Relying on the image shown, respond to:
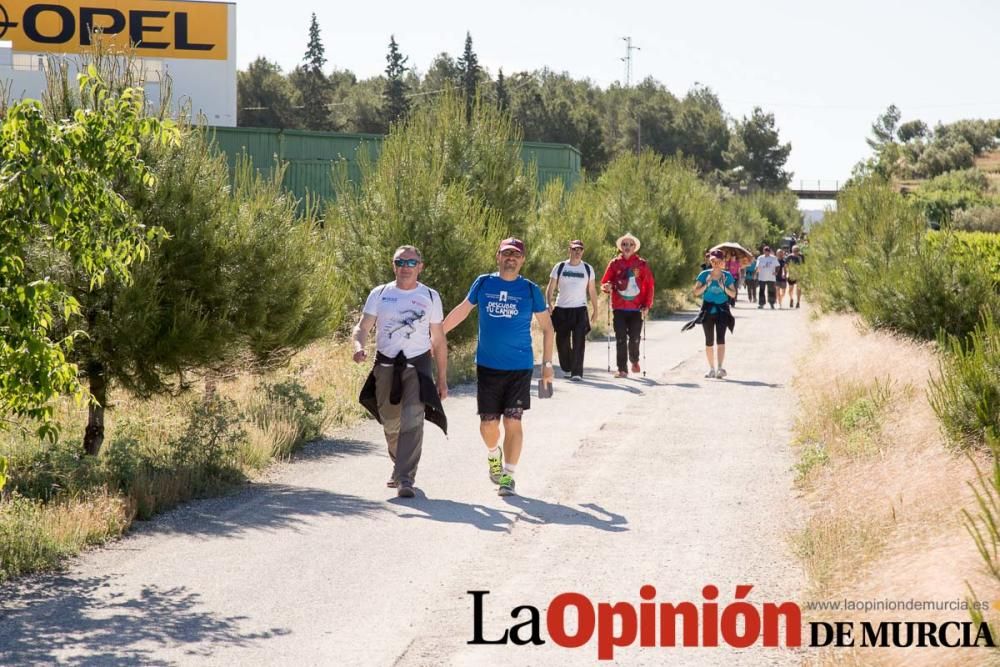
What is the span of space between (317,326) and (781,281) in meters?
29.8

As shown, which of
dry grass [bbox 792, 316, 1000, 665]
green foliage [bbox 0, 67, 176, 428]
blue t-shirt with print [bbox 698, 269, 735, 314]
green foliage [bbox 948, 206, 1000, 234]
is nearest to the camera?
dry grass [bbox 792, 316, 1000, 665]

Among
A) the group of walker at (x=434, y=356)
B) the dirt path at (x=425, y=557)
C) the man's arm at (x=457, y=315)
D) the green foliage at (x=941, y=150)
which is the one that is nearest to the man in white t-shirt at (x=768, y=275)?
the dirt path at (x=425, y=557)

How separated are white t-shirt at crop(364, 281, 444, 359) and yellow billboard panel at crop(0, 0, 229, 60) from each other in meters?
43.6

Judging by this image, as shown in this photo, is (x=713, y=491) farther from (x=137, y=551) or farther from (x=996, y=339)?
(x=137, y=551)

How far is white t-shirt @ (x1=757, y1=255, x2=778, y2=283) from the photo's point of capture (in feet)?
129

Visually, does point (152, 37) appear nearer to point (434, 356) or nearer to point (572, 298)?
point (572, 298)

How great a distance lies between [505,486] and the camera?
9859 mm

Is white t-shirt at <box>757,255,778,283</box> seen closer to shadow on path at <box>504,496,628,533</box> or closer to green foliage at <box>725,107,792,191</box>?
shadow on path at <box>504,496,628,533</box>

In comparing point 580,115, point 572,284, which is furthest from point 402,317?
point 580,115

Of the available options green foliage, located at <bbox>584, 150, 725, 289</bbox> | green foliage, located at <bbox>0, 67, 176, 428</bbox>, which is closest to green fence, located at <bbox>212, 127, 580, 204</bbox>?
green foliage, located at <bbox>584, 150, 725, 289</bbox>

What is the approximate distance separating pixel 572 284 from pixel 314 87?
81.6 m

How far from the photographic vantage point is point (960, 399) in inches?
385

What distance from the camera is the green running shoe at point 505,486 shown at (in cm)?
983

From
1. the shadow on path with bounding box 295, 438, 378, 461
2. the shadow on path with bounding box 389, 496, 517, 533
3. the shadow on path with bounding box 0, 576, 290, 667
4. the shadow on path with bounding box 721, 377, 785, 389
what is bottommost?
the shadow on path with bounding box 295, 438, 378, 461
